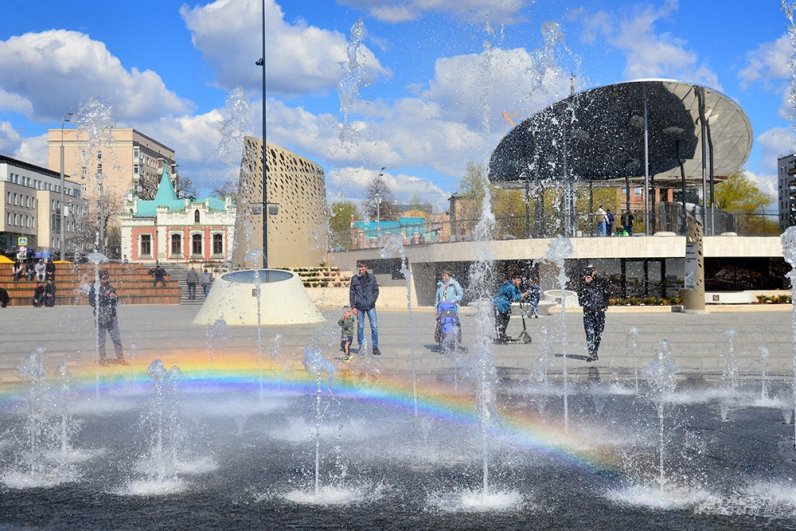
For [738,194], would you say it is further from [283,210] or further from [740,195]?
[283,210]

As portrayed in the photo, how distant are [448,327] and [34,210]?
96.0 metres

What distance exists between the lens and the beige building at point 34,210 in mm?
89688

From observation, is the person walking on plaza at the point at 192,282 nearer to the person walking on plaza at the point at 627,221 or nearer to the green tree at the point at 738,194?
the person walking on plaza at the point at 627,221

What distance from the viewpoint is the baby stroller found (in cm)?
1426

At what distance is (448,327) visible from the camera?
14344mm

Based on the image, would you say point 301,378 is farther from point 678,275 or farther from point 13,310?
point 678,275

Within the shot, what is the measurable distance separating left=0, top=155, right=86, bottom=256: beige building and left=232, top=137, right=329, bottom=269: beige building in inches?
2199

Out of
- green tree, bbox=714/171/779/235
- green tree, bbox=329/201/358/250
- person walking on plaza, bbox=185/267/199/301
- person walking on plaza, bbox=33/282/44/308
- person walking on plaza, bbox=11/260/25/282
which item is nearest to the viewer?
person walking on plaza, bbox=33/282/44/308

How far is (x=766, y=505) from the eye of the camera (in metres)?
5.43

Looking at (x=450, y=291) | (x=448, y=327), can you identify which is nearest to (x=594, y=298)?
(x=450, y=291)

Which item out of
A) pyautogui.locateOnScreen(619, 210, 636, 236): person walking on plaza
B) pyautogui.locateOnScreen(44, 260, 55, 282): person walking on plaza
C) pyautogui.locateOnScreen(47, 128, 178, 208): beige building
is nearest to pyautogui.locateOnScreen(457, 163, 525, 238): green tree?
pyautogui.locateOnScreen(619, 210, 636, 236): person walking on plaza

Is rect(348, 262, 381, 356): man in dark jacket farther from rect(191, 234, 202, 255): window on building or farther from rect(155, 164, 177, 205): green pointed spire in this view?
rect(155, 164, 177, 205): green pointed spire

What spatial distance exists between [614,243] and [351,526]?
2858 centimetres

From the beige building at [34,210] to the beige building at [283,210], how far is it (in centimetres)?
5585
